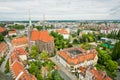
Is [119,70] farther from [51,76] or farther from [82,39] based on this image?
[82,39]

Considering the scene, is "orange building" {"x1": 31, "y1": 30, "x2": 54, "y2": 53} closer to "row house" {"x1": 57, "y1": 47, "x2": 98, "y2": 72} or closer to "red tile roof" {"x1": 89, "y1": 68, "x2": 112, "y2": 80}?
"row house" {"x1": 57, "y1": 47, "x2": 98, "y2": 72}

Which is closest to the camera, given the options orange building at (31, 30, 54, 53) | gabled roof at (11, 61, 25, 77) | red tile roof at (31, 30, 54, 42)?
gabled roof at (11, 61, 25, 77)

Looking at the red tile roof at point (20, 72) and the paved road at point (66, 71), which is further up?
the red tile roof at point (20, 72)

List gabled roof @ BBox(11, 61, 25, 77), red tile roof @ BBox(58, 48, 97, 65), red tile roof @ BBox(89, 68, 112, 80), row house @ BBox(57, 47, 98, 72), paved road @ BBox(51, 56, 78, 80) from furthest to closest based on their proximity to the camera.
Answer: red tile roof @ BBox(58, 48, 97, 65), row house @ BBox(57, 47, 98, 72), paved road @ BBox(51, 56, 78, 80), gabled roof @ BBox(11, 61, 25, 77), red tile roof @ BBox(89, 68, 112, 80)

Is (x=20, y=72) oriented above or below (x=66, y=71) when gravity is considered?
above

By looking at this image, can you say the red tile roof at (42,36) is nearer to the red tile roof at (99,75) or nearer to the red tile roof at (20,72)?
the red tile roof at (20,72)

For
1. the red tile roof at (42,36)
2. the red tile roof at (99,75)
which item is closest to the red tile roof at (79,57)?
the red tile roof at (42,36)

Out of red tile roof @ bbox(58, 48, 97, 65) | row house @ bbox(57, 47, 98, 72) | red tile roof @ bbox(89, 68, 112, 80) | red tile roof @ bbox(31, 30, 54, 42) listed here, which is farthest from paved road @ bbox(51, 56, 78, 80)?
red tile roof @ bbox(31, 30, 54, 42)

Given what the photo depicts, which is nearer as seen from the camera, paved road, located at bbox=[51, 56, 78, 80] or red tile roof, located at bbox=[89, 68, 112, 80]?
red tile roof, located at bbox=[89, 68, 112, 80]

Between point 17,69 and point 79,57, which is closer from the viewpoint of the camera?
point 17,69

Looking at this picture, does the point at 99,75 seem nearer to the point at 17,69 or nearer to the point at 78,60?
the point at 78,60

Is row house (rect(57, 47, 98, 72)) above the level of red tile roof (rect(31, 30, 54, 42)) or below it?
below

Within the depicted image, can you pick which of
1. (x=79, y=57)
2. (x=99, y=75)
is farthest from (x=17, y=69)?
(x=79, y=57)
